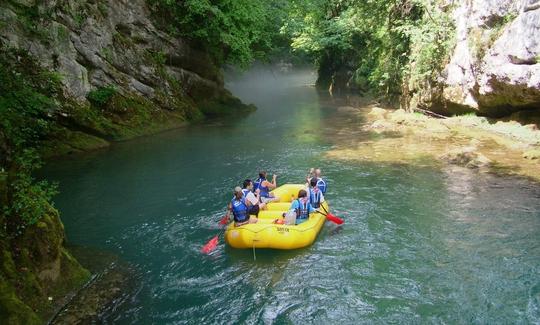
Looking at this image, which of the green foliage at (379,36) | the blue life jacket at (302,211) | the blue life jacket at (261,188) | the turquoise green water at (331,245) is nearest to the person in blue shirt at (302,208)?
the blue life jacket at (302,211)

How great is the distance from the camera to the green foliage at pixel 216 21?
24.4 m

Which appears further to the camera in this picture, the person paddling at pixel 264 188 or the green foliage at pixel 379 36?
the green foliage at pixel 379 36

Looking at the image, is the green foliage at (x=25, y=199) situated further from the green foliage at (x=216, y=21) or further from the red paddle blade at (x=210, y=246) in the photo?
the green foliage at (x=216, y=21)

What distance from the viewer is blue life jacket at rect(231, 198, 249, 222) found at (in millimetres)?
10203

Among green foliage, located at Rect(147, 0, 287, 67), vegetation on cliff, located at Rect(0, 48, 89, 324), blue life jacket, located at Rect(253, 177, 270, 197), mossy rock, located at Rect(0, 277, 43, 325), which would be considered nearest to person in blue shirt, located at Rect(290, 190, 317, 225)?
blue life jacket, located at Rect(253, 177, 270, 197)

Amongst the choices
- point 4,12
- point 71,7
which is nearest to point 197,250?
point 4,12

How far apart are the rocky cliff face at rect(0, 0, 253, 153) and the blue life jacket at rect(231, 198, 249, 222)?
11157 millimetres

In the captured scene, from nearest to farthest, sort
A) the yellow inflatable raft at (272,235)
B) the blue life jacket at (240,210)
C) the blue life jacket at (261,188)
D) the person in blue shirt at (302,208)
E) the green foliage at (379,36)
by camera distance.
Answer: the yellow inflatable raft at (272,235), the blue life jacket at (240,210), the person in blue shirt at (302,208), the blue life jacket at (261,188), the green foliage at (379,36)

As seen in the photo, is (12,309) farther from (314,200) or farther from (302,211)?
(314,200)

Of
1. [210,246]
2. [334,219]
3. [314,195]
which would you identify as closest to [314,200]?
[314,195]

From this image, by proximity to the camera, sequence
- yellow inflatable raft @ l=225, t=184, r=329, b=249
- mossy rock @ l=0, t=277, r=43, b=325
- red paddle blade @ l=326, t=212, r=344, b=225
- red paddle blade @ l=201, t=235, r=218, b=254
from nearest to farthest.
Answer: mossy rock @ l=0, t=277, r=43, b=325 → yellow inflatable raft @ l=225, t=184, r=329, b=249 → red paddle blade @ l=201, t=235, r=218, b=254 → red paddle blade @ l=326, t=212, r=344, b=225

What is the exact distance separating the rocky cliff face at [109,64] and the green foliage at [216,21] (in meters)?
0.82

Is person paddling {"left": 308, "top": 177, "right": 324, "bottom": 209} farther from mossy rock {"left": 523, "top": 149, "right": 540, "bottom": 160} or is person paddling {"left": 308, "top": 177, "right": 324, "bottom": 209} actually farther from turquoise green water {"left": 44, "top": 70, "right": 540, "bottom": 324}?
mossy rock {"left": 523, "top": 149, "right": 540, "bottom": 160}

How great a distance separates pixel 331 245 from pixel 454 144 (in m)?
9.35
